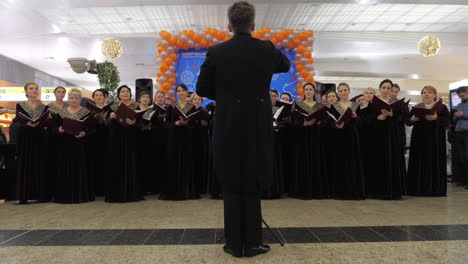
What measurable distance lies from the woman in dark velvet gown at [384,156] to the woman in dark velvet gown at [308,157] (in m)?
0.64

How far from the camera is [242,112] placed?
199 centimetres

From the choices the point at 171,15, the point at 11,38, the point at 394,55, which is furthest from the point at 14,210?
the point at 394,55

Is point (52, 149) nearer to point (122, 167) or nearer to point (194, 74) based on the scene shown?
point (122, 167)

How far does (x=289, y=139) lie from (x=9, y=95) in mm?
11373

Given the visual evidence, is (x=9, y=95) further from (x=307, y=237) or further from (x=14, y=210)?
(x=307, y=237)

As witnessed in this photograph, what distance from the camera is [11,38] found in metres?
10.3

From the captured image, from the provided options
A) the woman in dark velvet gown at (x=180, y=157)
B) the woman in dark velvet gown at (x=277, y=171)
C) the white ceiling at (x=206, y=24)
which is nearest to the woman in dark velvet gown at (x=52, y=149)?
the woman in dark velvet gown at (x=180, y=157)

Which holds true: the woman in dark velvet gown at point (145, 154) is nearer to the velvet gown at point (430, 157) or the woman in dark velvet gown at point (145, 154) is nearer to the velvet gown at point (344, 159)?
the velvet gown at point (344, 159)

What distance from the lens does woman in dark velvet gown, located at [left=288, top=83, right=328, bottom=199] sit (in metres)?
4.13

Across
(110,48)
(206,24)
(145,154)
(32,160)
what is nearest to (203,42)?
(110,48)

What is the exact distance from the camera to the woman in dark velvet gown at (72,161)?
399 centimetres

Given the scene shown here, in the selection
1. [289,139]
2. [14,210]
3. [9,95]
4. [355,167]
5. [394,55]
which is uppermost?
[394,55]

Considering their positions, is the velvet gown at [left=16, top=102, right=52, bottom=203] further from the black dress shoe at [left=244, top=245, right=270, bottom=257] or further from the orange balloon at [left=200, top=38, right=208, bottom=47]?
the orange balloon at [left=200, top=38, right=208, bottom=47]

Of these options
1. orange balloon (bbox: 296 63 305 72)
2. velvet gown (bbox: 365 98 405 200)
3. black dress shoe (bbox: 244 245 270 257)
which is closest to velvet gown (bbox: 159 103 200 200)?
black dress shoe (bbox: 244 245 270 257)
